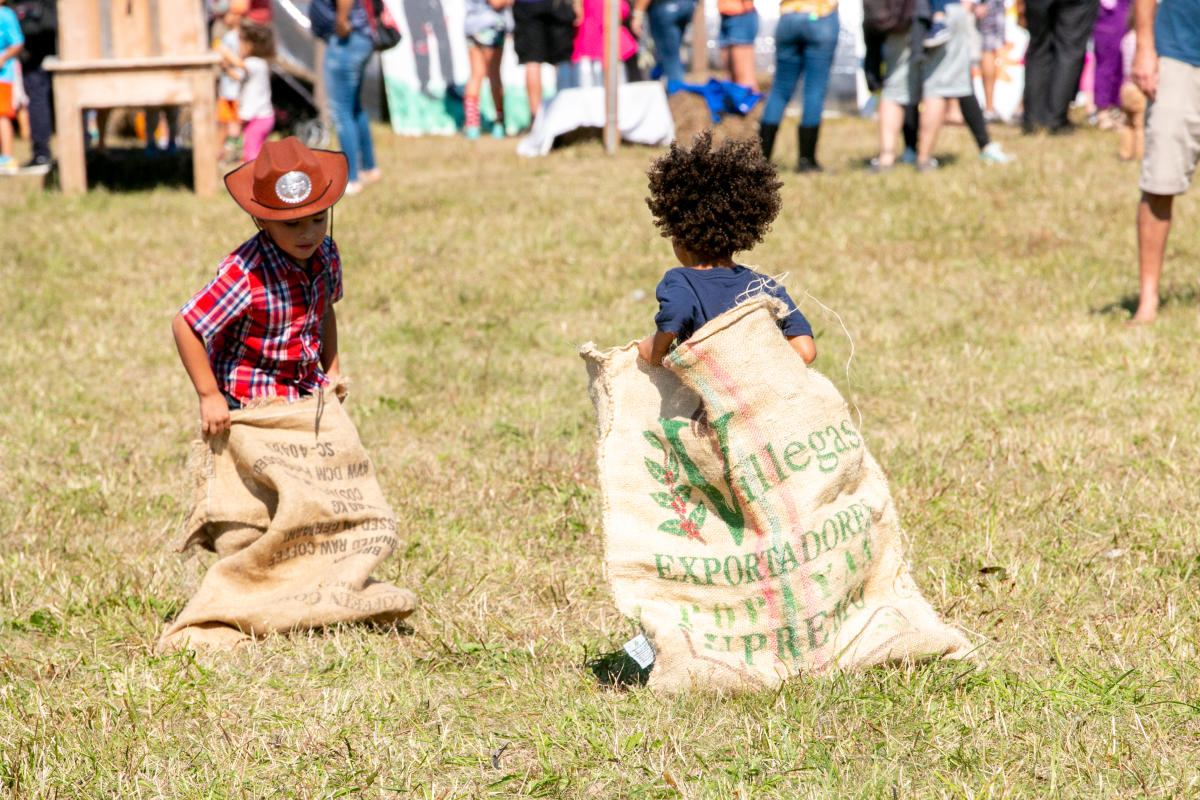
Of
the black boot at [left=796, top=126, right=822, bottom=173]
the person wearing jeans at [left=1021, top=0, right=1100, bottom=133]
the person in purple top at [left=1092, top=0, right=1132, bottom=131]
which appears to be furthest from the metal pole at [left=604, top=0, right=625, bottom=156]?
the person in purple top at [left=1092, top=0, right=1132, bottom=131]

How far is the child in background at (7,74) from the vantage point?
12094mm

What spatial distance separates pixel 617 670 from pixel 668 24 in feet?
36.5

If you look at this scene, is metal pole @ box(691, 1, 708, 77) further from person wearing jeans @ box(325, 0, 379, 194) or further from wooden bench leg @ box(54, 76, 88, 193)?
wooden bench leg @ box(54, 76, 88, 193)

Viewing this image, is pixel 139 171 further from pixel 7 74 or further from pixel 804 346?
pixel 804 346

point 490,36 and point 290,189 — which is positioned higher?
point 490,36

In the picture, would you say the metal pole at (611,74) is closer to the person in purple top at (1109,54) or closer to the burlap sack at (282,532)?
the person in purple top at (1109,54)

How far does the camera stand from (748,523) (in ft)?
10.3

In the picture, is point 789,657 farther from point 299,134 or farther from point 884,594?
point 299,134

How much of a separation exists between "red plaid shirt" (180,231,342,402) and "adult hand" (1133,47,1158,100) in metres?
4.42

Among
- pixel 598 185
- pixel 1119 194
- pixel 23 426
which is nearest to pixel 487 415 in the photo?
pixel 23 426

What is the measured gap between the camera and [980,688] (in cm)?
327

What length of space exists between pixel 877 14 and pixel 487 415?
6412 millimetres

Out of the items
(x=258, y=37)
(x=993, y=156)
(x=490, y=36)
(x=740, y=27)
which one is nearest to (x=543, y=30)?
(x=490, y=36)

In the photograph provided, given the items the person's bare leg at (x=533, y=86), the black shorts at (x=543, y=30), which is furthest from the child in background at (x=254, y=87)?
the person's bare leg at (x=533, y=86)
